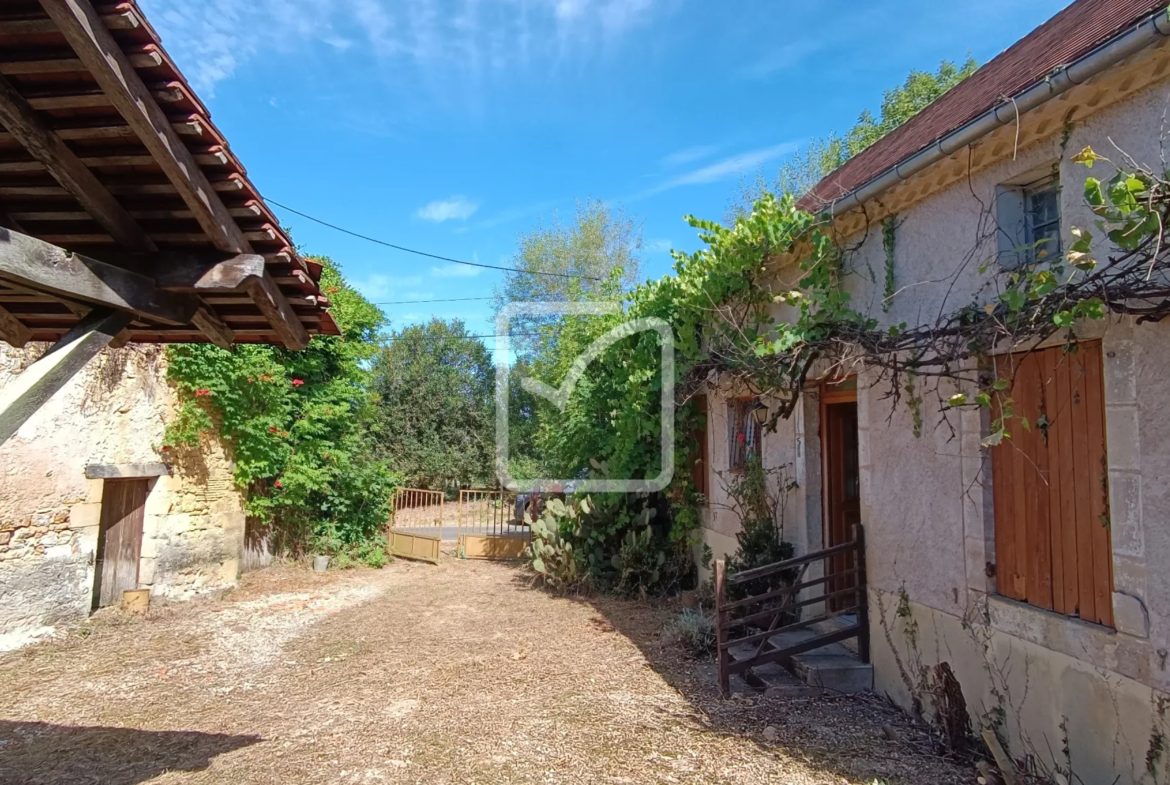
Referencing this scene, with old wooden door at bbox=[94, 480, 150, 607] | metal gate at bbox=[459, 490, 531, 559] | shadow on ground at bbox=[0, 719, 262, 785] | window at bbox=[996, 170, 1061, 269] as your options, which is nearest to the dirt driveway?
shadow on ground at bbox=[0, 719, 262, 785]

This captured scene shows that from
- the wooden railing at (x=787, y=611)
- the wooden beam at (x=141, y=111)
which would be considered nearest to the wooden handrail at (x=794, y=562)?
the wooden railing at (x=787, y=611)

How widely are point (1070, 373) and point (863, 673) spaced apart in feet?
9.05

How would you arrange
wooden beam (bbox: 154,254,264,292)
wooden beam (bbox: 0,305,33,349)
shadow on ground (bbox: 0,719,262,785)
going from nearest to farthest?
1. wooden beam (bbox: 154,254,264,292)
2. wooden beam (bbox: 0,305,33,349)
3. shadow on ground (bbox: 0,719,262,785)

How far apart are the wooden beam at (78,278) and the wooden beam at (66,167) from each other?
21 centimetres

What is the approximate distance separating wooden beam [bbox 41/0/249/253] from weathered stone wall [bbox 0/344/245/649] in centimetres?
488

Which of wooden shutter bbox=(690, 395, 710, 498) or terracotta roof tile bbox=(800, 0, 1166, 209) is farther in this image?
wooden shutter bbox=(690, 395, 710, 498)

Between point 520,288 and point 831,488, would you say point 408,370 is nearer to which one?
point 520,288

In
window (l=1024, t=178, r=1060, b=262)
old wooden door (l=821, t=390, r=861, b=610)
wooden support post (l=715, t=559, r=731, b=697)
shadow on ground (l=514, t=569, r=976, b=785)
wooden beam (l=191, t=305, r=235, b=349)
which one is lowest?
shadow on ground (l=514, t=569, r=976, b=785)

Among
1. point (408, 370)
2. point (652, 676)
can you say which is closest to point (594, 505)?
point (652, 676)

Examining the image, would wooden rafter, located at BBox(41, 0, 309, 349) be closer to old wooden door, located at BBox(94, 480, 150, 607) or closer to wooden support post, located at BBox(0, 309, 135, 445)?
wooden support post, located at BBox(0, 309, 135, 445)

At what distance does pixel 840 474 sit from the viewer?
6148 mm

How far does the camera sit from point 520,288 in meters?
22.3

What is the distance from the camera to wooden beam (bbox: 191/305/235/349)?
3234 mm

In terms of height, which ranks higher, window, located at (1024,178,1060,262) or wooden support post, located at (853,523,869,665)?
window, located at (1024,178,1060,262)
